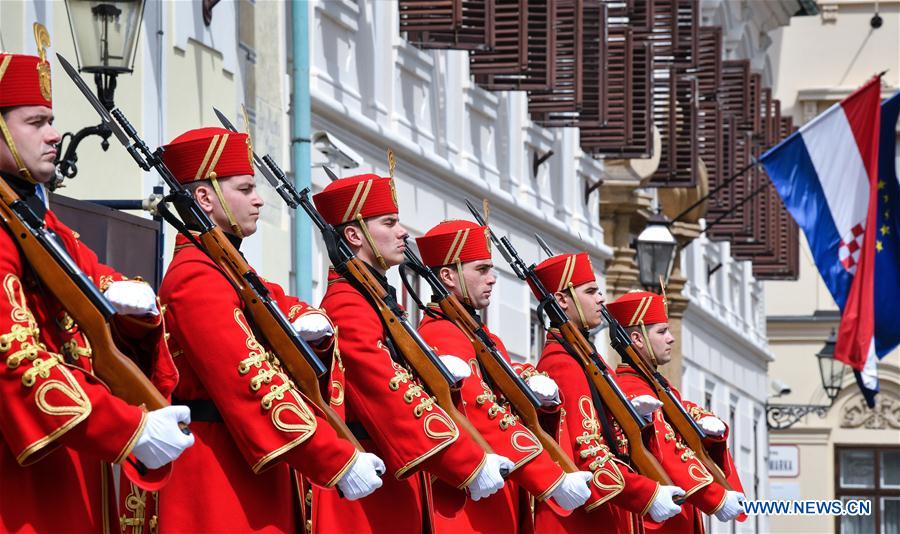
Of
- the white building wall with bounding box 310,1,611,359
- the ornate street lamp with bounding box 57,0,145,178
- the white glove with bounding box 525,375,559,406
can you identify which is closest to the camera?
the white glove with bounding box 525,375,559,406

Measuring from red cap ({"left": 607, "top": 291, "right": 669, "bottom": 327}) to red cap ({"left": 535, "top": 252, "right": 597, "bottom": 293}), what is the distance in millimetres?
1022

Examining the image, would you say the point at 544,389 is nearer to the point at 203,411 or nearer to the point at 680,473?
the point at 680,473

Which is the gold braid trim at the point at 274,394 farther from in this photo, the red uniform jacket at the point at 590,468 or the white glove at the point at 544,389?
the red uniform jacket at the point at 590,468

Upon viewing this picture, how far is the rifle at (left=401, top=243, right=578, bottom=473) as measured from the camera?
9.71 metres

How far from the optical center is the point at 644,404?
11094mm

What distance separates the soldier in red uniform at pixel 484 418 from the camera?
30.8 ft

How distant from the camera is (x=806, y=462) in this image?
143 ft

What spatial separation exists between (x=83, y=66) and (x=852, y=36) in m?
35.0

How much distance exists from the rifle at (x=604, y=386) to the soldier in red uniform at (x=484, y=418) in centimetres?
88

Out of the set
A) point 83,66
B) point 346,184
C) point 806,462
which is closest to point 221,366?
point 346,184

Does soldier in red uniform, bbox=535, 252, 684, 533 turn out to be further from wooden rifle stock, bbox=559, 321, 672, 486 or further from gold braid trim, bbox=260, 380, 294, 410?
gold braid trim, bbox=260, 380, 294, 410

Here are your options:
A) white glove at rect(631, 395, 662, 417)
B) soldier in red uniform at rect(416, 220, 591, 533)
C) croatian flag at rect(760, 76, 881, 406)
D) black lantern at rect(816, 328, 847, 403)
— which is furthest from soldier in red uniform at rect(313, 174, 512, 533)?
black lantern at rect(816, 328, 847, 403)

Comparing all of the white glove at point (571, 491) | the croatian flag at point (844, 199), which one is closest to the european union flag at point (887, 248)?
the croatian flag at point (844, 199)

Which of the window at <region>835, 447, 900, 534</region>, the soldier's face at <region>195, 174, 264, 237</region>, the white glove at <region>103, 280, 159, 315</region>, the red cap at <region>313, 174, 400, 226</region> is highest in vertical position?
the soldier's face at <region>195, 174, 264, 237</region>
